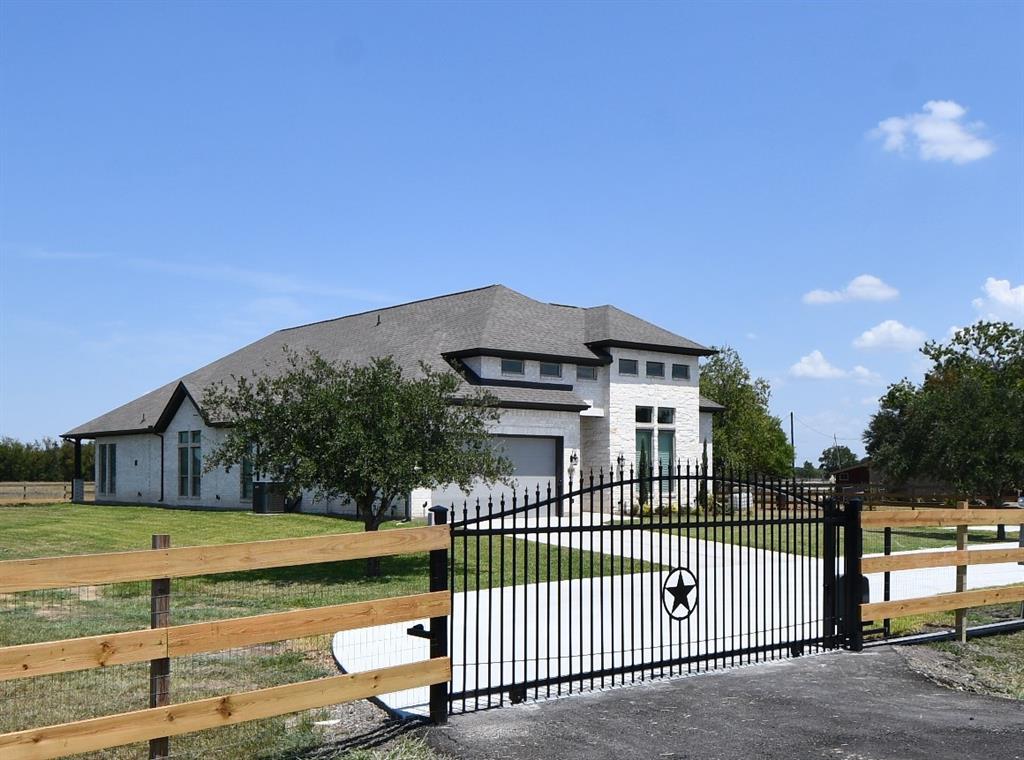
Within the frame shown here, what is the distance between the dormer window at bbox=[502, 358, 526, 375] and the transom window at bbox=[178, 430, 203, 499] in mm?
12821

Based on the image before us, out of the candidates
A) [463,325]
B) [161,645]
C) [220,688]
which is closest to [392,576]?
[220,688]

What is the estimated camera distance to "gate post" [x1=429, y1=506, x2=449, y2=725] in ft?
25.1

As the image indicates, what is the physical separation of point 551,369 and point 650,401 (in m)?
4.65

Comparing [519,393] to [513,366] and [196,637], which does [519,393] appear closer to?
[513,366]

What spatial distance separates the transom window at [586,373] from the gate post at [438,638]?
28433mm

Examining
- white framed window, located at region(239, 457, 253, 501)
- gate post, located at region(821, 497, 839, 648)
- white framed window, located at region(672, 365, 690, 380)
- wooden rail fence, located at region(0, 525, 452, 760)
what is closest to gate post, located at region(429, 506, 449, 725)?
wooden rail fence, located at region(0, 525, 452, 760)

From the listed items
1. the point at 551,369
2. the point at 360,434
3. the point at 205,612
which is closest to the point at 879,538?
the point at 551,369

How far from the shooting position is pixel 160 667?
20.9 feet

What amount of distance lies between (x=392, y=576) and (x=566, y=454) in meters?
17.3

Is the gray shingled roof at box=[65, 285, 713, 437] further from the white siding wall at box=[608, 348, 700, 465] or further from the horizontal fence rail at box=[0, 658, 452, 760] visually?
the horizontal fence rail at box=[0, 658, 452, 760]

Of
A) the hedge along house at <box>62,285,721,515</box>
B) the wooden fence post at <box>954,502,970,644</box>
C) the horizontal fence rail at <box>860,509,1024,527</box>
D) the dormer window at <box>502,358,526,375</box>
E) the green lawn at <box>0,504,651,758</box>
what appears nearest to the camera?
the green lawn at <box>0,504,651,758</box>

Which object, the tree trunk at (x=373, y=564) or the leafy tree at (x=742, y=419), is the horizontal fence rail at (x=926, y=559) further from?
the leafy tree at (x=742, y=419)

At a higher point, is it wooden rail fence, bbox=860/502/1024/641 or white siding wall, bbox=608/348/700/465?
white siding wall, bbox=608/348/700/465

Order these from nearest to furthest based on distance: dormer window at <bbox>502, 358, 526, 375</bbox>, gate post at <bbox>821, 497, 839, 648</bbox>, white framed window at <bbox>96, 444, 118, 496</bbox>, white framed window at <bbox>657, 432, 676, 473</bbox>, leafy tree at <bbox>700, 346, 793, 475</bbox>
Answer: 1. gate post at <bbox>821, 497, 839, 648</bbox>
2. dormer window at <bbox>502, 358, 526, 375</bbox>
3. white framed window at <bbox>657, 432, 676, 473</bbox>
4. white framed window at <bbox>96, 444, 118, 496</bbox>
5. leafy tree at <bbox>700, 346, 793, 475</bbox>
